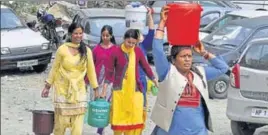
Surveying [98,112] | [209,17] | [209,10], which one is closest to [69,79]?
[98,112]

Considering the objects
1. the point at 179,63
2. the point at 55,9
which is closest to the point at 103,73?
the point at 179,63

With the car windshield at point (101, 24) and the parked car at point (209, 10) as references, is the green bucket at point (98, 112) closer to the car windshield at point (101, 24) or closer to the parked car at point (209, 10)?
the car windshield at point (101, 24)

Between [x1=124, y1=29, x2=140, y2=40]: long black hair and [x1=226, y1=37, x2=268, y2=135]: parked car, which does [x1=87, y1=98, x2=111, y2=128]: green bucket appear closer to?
[x1=124, y1=29, x2=140, y2=40]: long black hair

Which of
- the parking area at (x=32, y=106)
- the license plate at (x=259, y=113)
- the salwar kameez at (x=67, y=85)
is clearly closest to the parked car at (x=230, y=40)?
the parking area at (x=32, y=106)

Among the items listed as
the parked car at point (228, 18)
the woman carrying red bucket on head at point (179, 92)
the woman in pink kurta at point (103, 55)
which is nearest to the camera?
the woman carrying red bucket on head at point (179, 92)

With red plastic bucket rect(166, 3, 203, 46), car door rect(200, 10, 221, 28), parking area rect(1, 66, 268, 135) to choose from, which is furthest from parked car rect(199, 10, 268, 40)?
red plastic bucket rect(166, 3, 203, 46)

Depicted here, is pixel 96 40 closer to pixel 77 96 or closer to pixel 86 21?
pixel 86 21

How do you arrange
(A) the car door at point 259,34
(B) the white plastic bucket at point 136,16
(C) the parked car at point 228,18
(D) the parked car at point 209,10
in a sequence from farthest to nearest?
(D) the parked car at point 209,10 < (C) the parked car at point 228,18 < (A) the car door at point 259,34 < (B) the white plastic bucket at point 136,16

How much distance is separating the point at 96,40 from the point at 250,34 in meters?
3.46

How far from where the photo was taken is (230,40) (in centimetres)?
1295

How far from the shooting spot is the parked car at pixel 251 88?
8.20 metres

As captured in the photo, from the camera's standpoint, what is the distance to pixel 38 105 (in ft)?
29.4

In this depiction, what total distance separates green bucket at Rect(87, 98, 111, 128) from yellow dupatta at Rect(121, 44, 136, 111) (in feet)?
0.73

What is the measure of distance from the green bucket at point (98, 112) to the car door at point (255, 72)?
1.80m
